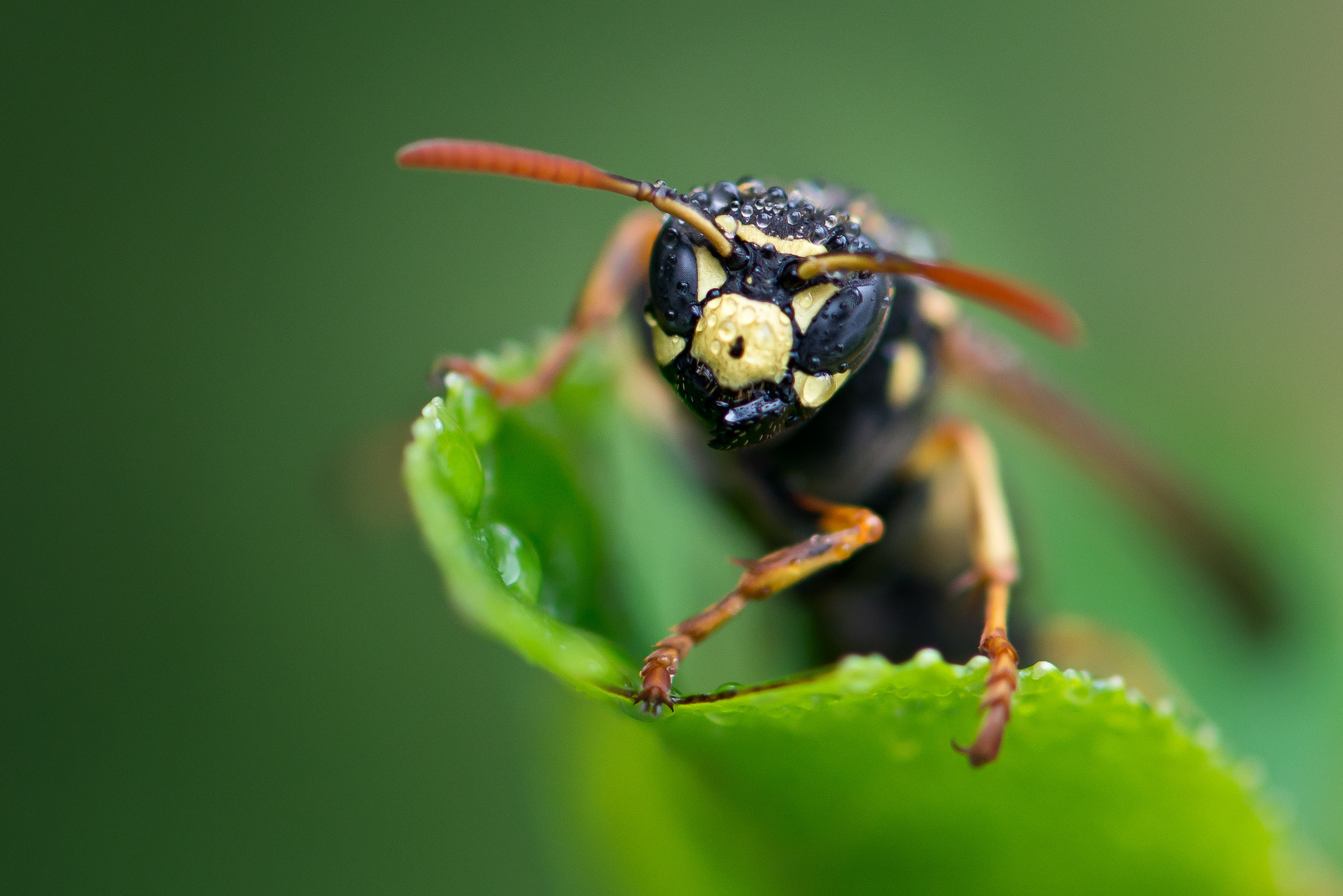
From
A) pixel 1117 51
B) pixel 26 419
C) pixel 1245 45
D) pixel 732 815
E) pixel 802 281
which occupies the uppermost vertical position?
pixel 1245 45

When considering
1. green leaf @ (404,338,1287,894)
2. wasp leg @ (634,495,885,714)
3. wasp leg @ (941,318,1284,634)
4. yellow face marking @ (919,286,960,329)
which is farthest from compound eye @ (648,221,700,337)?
wasp leg @ (941,318,1284,634)

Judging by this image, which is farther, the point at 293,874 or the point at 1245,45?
the point at 1245,45

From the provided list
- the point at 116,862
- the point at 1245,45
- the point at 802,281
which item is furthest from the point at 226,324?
the point at 1245,45

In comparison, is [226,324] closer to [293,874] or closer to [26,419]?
[26,419]

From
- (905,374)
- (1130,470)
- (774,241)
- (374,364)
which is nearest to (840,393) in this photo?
(905,374)

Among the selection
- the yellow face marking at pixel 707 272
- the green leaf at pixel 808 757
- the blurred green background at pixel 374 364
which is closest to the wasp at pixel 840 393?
the yellow face marking at pixel 707 272

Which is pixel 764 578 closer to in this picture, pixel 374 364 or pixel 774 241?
pixel 774 241

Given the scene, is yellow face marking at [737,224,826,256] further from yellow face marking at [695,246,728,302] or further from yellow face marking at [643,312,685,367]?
yellow face marking at [643,312,685,367]

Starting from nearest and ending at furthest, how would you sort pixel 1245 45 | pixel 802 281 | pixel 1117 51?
1. pixel 802 281
2. pixel 1117 51
3. pixel 1245 45

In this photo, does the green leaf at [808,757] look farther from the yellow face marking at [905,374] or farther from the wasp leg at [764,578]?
the yellow face marking at [905,374]
